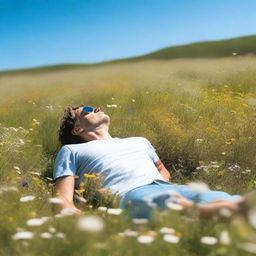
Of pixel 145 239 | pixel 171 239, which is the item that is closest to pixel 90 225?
pixel 145 239

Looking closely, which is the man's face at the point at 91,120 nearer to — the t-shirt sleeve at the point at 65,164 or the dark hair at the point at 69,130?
the dark hair at the point at 69,130

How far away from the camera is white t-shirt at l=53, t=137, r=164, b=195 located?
4051mm

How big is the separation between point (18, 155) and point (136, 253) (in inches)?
133

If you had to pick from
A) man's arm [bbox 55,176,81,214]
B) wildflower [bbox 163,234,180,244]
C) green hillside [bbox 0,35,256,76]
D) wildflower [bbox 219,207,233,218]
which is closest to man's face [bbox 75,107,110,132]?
man's arm [bbox 55,176,81,214]

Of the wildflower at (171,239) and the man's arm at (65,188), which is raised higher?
the wildflower at (171,239)

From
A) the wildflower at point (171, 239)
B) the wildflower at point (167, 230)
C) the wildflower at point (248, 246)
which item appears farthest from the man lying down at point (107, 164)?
the wildflower at point (248, 246)

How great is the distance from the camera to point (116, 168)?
13.6 feet

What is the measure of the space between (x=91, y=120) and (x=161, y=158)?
1540 mm

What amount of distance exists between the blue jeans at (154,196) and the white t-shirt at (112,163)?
155mm

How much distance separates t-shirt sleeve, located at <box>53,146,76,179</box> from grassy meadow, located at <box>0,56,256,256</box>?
0.17 m

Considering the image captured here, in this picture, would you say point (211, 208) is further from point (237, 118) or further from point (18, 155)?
point (237, 118)

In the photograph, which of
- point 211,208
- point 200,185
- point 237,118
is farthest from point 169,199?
point 237,118

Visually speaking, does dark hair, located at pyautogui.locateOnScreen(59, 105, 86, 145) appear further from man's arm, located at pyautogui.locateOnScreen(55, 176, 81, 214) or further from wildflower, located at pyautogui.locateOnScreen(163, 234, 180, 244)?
wildflower, located at pyautogui.locateOnScreen(163, 234, 180, 244)

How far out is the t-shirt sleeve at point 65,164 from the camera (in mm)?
4086
